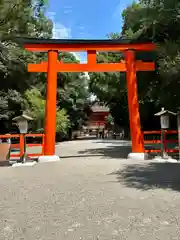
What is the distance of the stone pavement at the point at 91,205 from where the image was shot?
11.8ft

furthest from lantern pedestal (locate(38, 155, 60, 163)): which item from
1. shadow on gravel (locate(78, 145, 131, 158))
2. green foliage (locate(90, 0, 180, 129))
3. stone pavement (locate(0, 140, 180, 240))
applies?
green foliage (locate(90, 0, 180, 129))

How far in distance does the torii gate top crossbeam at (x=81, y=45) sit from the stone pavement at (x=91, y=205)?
5712 millimetres

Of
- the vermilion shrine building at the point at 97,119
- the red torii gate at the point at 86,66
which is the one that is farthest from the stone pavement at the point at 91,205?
the vermilion shrine building at the point at 97,119

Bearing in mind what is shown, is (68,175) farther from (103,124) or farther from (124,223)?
(103,124)

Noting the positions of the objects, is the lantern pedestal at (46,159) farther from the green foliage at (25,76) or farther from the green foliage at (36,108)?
the green foliage at (36,108)

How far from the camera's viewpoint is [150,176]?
24.2 ft

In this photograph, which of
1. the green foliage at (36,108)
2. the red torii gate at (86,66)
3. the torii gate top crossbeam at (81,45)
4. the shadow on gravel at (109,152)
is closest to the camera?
the red torii gate at (86,66)

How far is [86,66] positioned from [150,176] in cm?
596

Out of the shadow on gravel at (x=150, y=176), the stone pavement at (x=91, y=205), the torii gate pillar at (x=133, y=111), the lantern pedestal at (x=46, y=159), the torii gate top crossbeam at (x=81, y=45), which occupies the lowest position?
the stone pavement at (x=91, y=205)

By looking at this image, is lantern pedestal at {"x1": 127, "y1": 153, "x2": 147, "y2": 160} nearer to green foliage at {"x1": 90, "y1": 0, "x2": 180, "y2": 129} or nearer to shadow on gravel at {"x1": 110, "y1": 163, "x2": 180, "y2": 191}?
shadow on gravel at {"x1": 110, "y1": 163, "x2": 180, "y2": 191}

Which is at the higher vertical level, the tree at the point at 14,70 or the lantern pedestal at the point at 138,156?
the tree at the point at 14,70

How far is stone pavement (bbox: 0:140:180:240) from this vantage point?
3609 millimetres

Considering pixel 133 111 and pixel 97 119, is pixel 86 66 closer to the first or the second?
pixel 133 111

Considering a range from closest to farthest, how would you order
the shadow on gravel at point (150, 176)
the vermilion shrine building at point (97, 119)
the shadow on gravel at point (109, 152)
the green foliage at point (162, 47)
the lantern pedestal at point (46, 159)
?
the shadow on gravel at point (150, 176)
the green foliage at point (162, 47)
the lantern pedestal at point (46, 159)
the shadow on gravel at point (109, 152)
the vermilion shrine building at point (97, 119)
